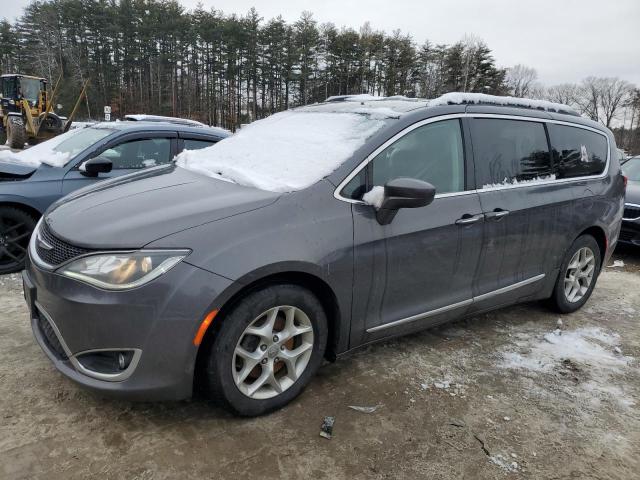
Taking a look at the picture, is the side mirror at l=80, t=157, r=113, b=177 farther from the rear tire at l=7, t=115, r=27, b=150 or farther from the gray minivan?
the rear tire at l=7, t=115, r=27, b=150

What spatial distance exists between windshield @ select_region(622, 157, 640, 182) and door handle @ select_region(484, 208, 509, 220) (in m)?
5.82

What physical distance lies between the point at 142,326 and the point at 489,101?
109 inches

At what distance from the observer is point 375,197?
2.58 meters

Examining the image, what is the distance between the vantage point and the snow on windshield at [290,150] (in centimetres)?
264

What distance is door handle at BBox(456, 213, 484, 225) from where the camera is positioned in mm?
2984

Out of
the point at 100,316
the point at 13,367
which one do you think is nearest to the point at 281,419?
the point at 100,316

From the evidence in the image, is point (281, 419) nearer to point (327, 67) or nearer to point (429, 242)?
point (429, 242)

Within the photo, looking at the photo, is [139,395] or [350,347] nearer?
[139,395]

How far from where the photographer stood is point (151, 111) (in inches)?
1960

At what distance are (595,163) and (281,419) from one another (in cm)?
357

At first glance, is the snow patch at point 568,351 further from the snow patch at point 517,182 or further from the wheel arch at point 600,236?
the snow patch at point 517,182

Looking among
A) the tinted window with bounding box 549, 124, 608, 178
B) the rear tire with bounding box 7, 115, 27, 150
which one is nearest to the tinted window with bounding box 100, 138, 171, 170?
the tinted window with bounding box 549, 124, 608, 178

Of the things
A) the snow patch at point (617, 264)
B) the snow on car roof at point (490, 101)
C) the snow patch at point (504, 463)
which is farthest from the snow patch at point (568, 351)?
the snow patch at point (617, 264)

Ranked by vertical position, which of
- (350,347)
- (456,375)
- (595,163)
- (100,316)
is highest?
(595,163)
